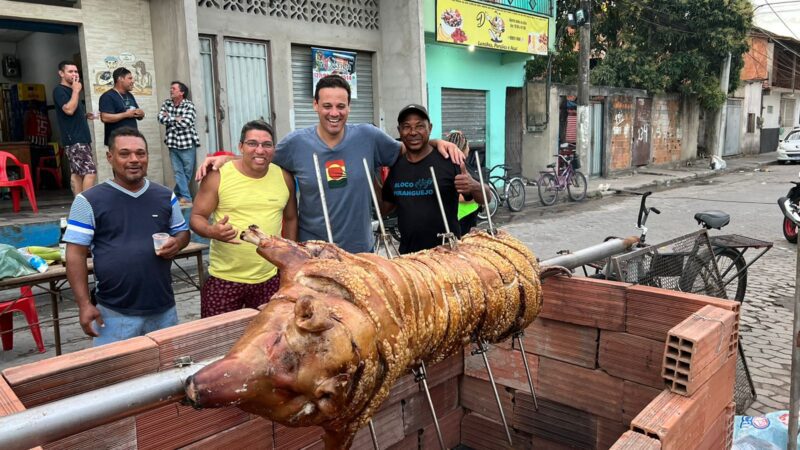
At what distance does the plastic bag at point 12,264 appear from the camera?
4.23 meters

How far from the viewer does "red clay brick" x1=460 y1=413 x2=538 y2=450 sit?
3084 mm

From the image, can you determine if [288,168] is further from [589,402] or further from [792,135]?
[792,135]

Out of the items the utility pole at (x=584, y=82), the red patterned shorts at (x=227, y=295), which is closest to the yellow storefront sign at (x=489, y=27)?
the utility pole at (x=584, y=82)

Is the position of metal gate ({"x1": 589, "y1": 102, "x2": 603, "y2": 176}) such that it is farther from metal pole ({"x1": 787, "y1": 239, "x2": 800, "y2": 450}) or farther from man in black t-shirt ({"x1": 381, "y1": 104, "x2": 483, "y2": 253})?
metal pole ({"x1": 787, "y1": 239, "x2": 800, "y2": 450})

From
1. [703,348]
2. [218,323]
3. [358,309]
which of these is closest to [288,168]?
[218,323]

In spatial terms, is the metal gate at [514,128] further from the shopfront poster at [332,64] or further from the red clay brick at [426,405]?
the red clay brick at [426,405]

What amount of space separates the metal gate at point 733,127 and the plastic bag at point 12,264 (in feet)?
90.6

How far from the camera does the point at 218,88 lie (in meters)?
8.75

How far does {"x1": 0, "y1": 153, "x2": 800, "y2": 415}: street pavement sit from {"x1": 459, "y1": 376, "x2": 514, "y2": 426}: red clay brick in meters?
2.15

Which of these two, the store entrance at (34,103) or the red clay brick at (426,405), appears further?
the store entrance at (34,103)

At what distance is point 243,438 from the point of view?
2.19 m

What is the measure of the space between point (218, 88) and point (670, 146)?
19.0 m

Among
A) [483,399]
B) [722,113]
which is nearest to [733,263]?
[483,399]

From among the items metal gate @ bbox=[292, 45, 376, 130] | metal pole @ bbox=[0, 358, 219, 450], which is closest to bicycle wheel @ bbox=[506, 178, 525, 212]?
metal gate @ bbox=[292, 45, 376, 130]
